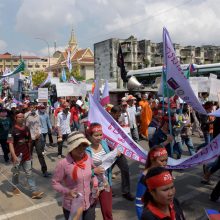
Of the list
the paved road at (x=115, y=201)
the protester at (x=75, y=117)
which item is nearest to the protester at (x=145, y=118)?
the protester at (x=75, y=117)

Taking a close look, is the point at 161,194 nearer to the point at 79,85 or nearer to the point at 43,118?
the point at 43,118

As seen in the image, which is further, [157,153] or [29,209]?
[29,209]

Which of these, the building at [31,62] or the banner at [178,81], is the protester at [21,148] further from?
the building at [31,62]

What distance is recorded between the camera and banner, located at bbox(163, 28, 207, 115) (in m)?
5.60

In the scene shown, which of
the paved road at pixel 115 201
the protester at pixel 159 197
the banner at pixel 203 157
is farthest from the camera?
the paved road at pixel 115 201

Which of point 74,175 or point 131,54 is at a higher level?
point 131,54

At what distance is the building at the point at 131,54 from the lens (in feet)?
240

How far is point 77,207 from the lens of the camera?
344 cm

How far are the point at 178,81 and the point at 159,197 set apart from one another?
3539 mm

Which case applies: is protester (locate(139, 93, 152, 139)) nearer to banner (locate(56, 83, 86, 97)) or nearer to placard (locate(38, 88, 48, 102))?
banner (locate(56, 83, 86, 97))

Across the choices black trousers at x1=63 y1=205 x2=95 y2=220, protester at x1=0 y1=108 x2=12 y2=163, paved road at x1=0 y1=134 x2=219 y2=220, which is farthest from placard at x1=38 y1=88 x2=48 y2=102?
black trousers at x1=63 y1=205 x2=95 y2=220

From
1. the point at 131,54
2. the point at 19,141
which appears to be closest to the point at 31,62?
the point at 131,54

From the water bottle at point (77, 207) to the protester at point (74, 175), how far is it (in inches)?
0.4

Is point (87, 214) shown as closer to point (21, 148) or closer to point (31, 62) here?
point (21, 148)
